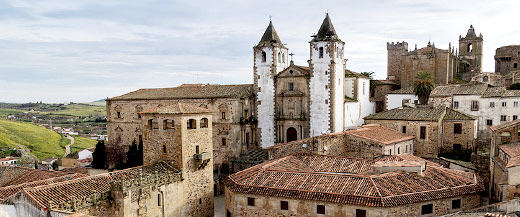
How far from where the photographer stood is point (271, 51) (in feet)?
130

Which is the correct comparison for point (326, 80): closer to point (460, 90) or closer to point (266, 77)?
point (266, 77)

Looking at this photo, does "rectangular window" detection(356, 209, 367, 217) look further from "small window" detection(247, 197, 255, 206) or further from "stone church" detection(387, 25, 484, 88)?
"stone church" detection(387, 25, 484, 88)

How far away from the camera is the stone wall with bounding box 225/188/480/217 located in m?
18.3

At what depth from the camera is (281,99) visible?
3916 cm

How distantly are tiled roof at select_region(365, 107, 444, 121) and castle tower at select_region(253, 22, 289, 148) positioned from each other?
1000 centimetres

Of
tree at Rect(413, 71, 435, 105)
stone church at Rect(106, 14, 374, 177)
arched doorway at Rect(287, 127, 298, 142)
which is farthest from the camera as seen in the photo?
tree at Rect(413, 71, 435, 105)

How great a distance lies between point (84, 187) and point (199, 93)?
23.9 metres

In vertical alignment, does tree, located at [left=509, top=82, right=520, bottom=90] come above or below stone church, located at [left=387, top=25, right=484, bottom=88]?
below

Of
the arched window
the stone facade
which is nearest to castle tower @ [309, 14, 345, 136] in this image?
the arched window

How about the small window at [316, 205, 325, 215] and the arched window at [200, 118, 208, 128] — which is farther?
the arched window at [200, 118, 208, 128]

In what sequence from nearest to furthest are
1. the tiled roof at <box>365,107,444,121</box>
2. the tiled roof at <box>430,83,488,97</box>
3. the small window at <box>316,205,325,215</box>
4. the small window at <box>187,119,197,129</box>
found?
the small window at <box>316,205,325,215</box>
the small window at <box>187,119,197,129</box>
the tiled roof at <box>365,107,444,121</box>
the tiled roof at <box>430,83,488,97</box>

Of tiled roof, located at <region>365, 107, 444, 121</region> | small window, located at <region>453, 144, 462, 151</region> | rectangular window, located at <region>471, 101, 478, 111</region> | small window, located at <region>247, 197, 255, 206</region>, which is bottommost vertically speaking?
small window, located at <region>247, 197, 255, 206</region>

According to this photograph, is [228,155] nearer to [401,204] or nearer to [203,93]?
[203,93]

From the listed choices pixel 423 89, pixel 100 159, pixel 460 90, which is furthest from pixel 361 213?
pixel 100 159
